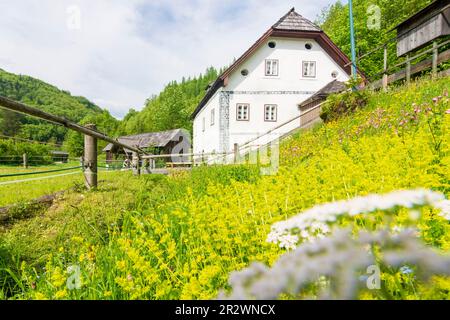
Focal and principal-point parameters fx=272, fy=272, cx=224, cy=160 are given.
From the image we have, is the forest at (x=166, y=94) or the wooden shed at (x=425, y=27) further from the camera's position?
the wooden shed at (x=425, y=27)

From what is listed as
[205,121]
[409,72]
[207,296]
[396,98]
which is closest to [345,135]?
[396,98]

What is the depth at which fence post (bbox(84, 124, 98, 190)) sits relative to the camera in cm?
468

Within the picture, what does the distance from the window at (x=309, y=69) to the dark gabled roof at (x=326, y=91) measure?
1191 millimetres

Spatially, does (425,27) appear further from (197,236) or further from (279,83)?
(197,236)

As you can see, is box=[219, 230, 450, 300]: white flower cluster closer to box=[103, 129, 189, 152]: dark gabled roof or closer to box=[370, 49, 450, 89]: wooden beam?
box=[370, 49, 450, 89]: wooden beam

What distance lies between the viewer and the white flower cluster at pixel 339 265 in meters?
0.54

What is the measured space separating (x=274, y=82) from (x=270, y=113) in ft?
6.19

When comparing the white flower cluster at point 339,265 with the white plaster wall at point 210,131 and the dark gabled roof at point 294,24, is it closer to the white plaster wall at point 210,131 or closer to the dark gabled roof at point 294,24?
the white plaster wall at point 210,131

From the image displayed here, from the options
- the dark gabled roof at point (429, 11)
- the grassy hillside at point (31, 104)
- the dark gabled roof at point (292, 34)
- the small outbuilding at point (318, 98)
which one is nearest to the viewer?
the grassy hillside at point (31, 104)

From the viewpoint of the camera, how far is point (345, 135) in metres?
6.33

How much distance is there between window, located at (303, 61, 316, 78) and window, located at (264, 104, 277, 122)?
2753mm

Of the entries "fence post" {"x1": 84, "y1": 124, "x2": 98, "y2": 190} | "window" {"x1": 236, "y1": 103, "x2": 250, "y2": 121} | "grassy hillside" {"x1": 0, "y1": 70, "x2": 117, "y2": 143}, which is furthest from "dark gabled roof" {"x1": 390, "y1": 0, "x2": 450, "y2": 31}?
"grassy hillside" {"x1": 0, "y1": 70, "x2": 117, "y2": 143}

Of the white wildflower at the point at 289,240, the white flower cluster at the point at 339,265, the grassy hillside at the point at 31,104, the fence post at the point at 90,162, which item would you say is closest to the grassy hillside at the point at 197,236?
the white flower cluster at the point at 339,265

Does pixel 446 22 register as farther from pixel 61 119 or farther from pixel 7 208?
pixel 7 208
